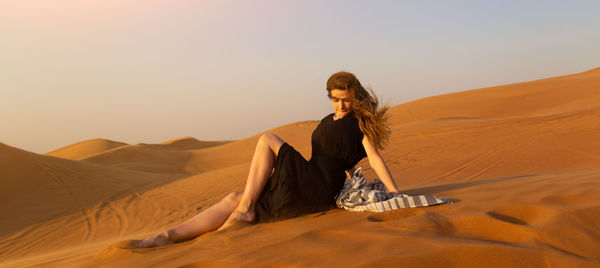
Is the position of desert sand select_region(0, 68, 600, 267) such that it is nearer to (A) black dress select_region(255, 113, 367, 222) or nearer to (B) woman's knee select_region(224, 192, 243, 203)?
(A) black dress select_region(255, 113, 367, 222)

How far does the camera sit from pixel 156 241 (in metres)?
3.12

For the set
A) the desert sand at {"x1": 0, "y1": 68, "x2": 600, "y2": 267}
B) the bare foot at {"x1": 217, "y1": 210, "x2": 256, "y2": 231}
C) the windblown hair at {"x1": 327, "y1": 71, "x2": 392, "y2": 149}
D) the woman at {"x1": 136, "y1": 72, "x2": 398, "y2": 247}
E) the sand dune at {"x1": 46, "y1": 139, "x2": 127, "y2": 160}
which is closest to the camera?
the desert sand at {"x1": 0, "y1": 68, "x2": 600, "y2": 267}

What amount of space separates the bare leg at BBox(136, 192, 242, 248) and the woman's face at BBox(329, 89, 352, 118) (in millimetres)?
1270

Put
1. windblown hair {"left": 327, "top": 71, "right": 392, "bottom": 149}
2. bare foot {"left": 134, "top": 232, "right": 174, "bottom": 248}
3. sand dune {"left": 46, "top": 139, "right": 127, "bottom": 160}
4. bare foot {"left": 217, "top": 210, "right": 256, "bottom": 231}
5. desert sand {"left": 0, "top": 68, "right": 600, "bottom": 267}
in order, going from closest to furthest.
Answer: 1. desert sand {"left": 0, "top": 68, "right": 600, "bottom": 267}
2. bare foot {"left": 134, "top": 232, "right": 174, "bottom": 248}
3. bare foot {"left": 217, "top": 210, "right": 256, "bottom": 231}
4. windblown hair {"left": 327, "top": 71, "right": 392, "bottom": 149}
5. sand dune {"left": 46, "top": 139, "right": 127, "bottom": 160}

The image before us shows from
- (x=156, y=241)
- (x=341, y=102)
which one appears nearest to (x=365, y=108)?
(x=341, y=102)

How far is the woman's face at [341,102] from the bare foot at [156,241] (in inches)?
77.0

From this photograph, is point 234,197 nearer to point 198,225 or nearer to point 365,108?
point 198,225

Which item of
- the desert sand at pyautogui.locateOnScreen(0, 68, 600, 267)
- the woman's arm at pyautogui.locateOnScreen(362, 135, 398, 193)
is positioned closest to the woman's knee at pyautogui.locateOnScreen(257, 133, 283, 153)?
the desert sand at pyautogui.locateOnScreen(0, 68, 600, 267)

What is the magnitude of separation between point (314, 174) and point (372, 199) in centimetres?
59

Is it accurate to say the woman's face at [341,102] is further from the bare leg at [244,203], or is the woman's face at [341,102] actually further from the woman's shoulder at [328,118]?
the bare leg at [244,203]

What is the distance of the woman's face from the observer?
12.7ft

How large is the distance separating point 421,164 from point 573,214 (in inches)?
287

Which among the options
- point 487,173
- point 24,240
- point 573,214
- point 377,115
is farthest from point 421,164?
point 24,240

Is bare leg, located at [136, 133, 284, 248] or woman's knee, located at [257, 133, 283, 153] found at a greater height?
woman's knee, located at [257, 133, 283, 153]
